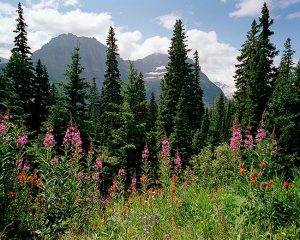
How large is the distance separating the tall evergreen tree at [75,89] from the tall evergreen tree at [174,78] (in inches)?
606

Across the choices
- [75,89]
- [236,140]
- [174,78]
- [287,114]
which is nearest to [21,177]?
[236,140]

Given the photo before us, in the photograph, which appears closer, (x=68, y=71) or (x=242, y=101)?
(x=68, y=71)

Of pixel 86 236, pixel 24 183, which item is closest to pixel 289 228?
pixel 86 236

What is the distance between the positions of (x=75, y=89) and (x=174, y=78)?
758 inches

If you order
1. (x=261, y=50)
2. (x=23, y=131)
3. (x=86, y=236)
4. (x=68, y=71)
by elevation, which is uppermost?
(x=261, y=50)

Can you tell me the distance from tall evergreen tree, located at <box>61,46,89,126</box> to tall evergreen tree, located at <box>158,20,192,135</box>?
50.5 feet

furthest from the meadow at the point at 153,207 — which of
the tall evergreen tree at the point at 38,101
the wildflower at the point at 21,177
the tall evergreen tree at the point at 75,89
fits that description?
the tall evergreen tree at the point at 38,101

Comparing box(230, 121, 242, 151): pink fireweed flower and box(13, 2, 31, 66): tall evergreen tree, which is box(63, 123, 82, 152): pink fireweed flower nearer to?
box(230, 121, 242, 151): pink fireweed flower

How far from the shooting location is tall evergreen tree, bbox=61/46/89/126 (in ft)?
71.5

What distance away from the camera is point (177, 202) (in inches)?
240

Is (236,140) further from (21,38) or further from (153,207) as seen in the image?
(21,38)

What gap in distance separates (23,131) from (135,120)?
15.5m

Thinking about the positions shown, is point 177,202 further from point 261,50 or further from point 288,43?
point 288,43

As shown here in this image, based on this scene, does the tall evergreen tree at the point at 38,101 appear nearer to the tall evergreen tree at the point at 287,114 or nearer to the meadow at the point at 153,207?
the tall evergreen tree at the point at 287,114
